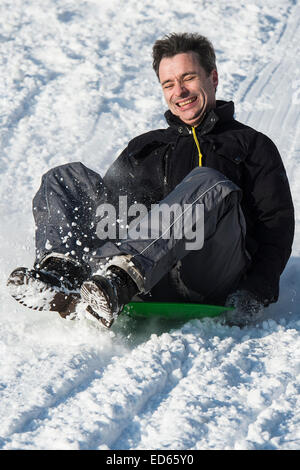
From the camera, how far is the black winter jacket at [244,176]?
2.55 m

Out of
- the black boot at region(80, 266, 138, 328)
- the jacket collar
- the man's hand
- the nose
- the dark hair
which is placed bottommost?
the man's hand

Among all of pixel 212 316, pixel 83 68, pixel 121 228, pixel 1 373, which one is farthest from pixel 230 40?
pixel 1 373

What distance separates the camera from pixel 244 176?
263cm

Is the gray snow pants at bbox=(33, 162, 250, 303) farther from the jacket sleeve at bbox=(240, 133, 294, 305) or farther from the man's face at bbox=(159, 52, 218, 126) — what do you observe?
the man's face at bbox=(159, 52, 218, 126)

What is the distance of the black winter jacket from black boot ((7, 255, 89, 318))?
2.05 feet

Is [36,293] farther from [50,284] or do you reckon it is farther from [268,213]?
[268,213]

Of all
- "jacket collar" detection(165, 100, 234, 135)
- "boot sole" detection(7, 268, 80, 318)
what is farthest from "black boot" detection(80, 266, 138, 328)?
"jacket collar" detection(165, 100, 234, 135)

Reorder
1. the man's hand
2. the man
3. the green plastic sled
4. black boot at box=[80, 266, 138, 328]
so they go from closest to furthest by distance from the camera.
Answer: black boot at box=[80, 266, 138, 328], the man, the green plastic sled, the man's hand

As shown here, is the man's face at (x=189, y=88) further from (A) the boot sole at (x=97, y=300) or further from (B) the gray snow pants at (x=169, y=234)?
(A) the boot sole at (x=97, y=300)

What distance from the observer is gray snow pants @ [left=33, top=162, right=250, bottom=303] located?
2137mm

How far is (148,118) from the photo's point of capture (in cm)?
466

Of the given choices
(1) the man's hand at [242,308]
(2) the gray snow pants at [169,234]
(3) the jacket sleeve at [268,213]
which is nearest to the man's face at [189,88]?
(3) the jacket sleeve at [268,213]

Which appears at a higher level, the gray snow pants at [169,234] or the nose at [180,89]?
the nose at [180,89]

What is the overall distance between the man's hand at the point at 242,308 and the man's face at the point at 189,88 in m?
0.81
